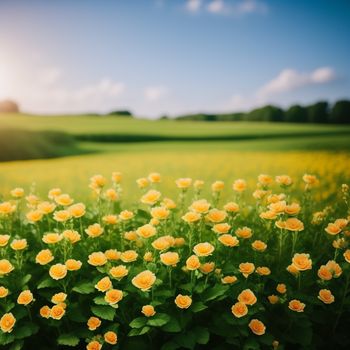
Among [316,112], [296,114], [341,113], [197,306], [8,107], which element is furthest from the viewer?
[8,107]

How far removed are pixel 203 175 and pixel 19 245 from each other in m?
7.27

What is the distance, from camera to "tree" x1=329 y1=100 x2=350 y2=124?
1733 centimetres

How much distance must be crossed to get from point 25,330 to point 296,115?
41182 millimetres

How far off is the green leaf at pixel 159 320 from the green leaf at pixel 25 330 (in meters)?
0.74

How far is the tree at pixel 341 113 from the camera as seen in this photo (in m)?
17.3

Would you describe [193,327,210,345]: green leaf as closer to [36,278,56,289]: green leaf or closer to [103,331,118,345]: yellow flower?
[103,331,118,345]: yellow flower

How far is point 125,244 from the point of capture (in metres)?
2.86

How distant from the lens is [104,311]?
2193 mm

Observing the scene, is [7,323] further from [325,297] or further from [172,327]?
[325,297]

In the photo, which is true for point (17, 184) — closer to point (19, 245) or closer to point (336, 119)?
point (19, 245)

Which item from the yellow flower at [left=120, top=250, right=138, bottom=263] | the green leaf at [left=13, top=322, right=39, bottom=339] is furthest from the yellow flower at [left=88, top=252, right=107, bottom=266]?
the green leaf at [left=13, top=322, right=39, bottom=339]

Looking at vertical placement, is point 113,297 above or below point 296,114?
below

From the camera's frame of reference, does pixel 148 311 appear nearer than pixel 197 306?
Yes

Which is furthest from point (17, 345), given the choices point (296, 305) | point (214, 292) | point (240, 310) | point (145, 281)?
point (296, 305)
